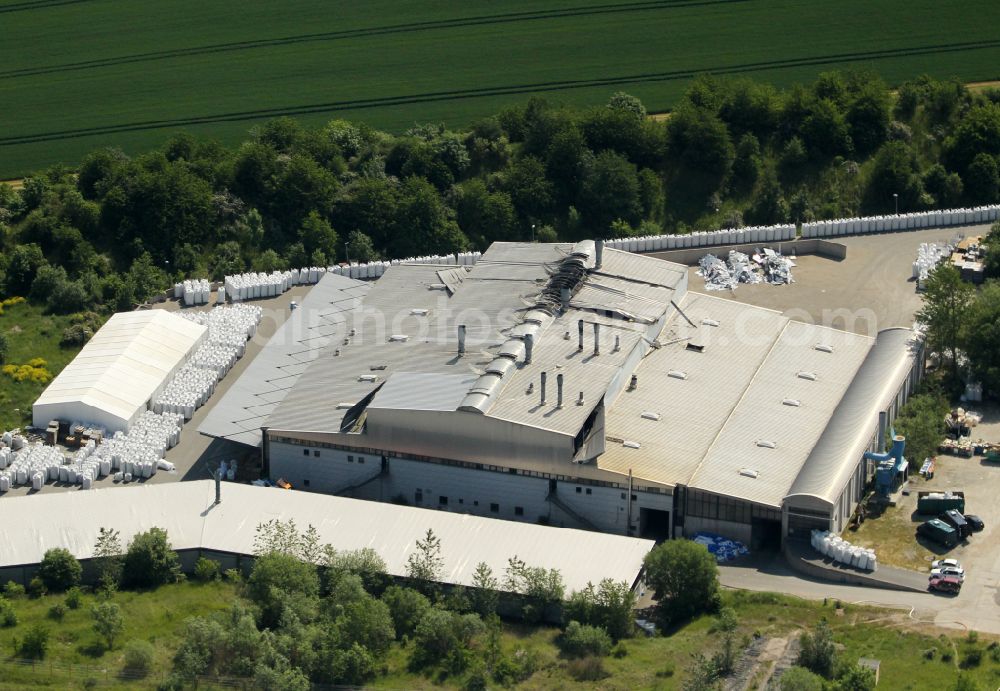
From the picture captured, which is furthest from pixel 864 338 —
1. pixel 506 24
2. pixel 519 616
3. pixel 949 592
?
pixel 506 24

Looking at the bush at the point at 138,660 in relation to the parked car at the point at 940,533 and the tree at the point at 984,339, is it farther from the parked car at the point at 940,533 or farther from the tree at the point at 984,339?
the tree at the point at 984,339

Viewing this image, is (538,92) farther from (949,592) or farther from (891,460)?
(949,592)

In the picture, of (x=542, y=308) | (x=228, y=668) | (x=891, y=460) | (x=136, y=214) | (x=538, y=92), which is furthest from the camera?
(x=538, y=92)

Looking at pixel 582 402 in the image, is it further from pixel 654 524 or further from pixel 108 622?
pixel 108 622

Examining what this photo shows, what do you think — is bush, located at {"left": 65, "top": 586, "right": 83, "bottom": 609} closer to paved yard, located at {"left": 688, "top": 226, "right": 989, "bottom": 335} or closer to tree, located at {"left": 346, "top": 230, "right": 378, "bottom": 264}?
tree, located at {"left": 346, "top": 230, "right": 378, "bottom": 264}

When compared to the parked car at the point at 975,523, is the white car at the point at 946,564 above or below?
below

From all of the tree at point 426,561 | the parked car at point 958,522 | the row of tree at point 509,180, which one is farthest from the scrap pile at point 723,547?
the row of tree at point 509,180
